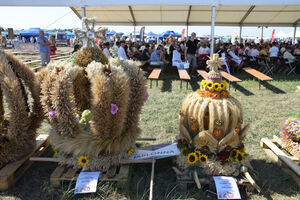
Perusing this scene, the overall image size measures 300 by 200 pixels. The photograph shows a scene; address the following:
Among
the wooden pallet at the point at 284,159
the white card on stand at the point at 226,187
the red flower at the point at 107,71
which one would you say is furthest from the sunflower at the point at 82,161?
the wooden pallet at the point at 284,159

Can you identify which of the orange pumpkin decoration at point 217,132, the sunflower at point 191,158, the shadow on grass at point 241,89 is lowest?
the sunflower at point 191,158

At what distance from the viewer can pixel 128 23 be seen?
16.1 metres

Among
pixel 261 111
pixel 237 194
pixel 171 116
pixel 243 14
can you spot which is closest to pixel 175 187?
pixel 237 194

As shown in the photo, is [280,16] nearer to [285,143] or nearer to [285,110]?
[285,110]

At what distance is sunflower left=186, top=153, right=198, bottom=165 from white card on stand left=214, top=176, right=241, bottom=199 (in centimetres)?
30

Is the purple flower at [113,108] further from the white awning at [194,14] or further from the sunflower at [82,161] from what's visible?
the white awning at [194,14]

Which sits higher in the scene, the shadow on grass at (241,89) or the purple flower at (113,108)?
the purple flower at (113,108)

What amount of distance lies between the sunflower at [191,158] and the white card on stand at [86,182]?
1081mm

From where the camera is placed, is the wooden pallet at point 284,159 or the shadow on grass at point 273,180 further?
the wooden pallet at point 284,159

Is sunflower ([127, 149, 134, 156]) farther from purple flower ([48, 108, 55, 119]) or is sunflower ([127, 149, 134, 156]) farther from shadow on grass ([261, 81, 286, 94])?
shadow on grass ([261, 81, 286, 94])

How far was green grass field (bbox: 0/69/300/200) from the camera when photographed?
8.77ft

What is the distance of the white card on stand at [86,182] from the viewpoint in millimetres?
2551

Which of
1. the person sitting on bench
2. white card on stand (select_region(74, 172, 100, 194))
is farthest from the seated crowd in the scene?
white card on stand (select_region(74, 172, 100, 194))

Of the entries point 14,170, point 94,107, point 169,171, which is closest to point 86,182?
point 94,107
